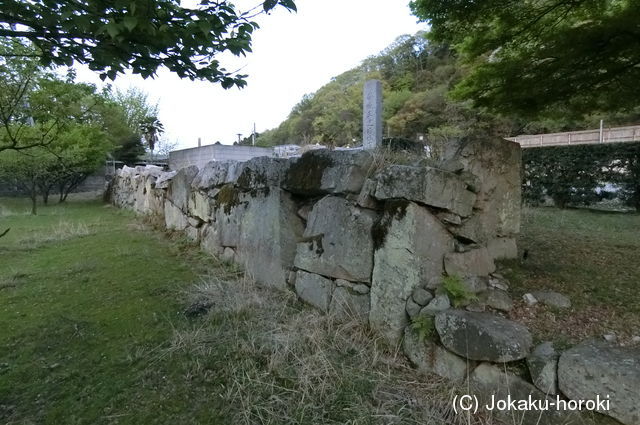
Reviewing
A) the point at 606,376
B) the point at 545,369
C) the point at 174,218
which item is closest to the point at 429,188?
the point at 545,369

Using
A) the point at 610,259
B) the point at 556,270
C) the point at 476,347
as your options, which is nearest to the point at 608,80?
the point at 610,259

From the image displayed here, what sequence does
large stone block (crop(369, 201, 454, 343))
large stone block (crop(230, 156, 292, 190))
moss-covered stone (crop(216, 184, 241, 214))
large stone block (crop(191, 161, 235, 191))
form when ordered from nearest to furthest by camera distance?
large stone block (crop(369, 201, 454, 343)) < large stone block (crop(230, 156, 292, 190)) < moss-covered stone (crop(216, 184, 241, 214)) < large stone block (crop(191, 161, 235, 191))

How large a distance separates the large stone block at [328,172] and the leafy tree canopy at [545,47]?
1820 mm

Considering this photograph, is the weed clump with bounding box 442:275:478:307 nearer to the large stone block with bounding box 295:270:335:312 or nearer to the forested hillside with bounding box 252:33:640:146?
the large stone block with bounding box 295:270:335:312

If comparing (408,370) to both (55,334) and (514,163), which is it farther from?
(55,334)

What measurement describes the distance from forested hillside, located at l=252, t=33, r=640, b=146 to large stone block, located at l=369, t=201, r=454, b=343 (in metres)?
13.0

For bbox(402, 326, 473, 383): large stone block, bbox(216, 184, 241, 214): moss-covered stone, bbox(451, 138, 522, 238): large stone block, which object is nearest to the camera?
bbox(402, 326, 473, 383): large stone block

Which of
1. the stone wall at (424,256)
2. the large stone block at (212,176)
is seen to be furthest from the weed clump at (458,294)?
the large stone block at (212,176)

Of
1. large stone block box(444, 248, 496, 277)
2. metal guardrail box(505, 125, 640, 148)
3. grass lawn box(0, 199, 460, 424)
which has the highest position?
metal guardrail box(505, 125, 640, 148)

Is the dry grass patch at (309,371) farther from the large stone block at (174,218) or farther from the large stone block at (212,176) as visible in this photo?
the large stone block at (174,218)

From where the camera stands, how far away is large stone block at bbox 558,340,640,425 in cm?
159

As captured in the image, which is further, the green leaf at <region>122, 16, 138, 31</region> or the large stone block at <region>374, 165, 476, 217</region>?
the large stone block at <region>374, 165, 476, 217</region>

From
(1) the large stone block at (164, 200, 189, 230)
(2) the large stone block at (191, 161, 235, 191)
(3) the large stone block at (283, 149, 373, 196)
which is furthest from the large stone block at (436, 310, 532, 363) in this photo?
(1) the large stone block at (164, 200, 189, 230)

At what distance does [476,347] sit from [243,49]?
1.96 metres
